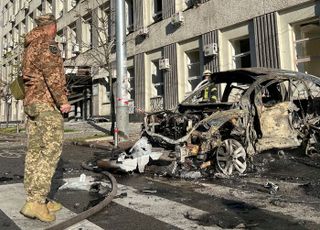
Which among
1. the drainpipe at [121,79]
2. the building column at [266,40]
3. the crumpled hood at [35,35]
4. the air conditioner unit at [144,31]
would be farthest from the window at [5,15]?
the crumpled hood at [35,35]

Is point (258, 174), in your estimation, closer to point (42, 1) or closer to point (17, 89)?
point (17, 89)

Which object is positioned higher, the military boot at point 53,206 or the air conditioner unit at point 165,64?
the air conditioner unit at point 165,64

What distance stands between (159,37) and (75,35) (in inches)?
500

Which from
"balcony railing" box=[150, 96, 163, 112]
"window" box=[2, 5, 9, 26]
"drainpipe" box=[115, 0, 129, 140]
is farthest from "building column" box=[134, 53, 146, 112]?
"window" box=[2, 5, 9, 26]

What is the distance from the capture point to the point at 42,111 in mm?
4988

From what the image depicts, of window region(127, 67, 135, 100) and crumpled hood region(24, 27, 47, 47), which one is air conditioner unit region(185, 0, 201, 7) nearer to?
window region(127, 67, 135, 100)

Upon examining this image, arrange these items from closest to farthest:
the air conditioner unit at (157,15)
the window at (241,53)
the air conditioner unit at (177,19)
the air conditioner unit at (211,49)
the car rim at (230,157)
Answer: the car rim at (230,157) → the window at (241,53) → the air conditioner unit at (211,49) → the air conditioner unit at (177,19) → the air conditioner unit at (157,15)

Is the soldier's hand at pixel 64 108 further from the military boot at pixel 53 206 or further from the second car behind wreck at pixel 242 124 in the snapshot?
the second car behind wreck at pixel 242 124

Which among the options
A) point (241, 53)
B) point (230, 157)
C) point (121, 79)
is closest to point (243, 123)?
point (230, 157)

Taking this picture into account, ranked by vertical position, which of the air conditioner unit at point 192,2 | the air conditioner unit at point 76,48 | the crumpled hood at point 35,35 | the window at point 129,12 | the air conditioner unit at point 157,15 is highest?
the window at point 129,12

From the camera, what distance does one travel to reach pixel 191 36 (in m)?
20.4

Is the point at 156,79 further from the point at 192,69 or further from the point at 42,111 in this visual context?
the point at 42,111

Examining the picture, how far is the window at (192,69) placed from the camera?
20997mm

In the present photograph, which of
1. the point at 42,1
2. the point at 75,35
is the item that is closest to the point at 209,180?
the point at 75,35
